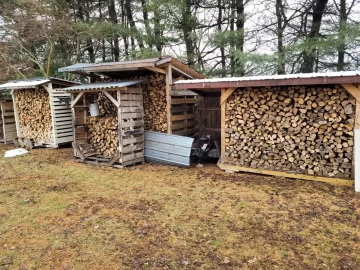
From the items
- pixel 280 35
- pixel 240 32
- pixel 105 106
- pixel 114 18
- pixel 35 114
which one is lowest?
pixel 35 114

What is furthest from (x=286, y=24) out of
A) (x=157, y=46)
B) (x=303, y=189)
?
(x=303, y=189)

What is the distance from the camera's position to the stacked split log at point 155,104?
6750 millimetres

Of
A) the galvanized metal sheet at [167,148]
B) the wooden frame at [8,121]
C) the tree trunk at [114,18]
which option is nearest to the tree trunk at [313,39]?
the galvanized metal sheet at [167,148]

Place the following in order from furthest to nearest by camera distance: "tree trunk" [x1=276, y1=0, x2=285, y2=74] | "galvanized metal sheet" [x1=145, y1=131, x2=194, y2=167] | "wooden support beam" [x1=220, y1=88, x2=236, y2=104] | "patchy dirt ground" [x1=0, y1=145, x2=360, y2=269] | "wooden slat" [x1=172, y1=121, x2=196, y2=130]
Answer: "tree trunk" [x1=276, y1=0, x2=285, y2=74] < "wooden slat" [x1=172, y1=121, x2=196, y2=130] < "galvanized metal sheet" [x1=145, y1=131, x2=194, y2=167] < "wooden support beam" [x1=220, y1=88, x2=236, y2=104] < "patchy dirt ground" [x1=0, y1=145, x2=360, y2=269]

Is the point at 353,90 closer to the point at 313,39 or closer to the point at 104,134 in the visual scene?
the point at 313,39

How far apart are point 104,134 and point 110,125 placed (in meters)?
0.42

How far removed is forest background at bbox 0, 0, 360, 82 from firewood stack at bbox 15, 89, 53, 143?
8.22 ft

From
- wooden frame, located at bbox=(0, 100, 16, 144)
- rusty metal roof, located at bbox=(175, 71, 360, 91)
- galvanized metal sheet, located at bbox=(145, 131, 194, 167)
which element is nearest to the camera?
rusty metal roof, located at bbox=(175, 71, 360, 91)

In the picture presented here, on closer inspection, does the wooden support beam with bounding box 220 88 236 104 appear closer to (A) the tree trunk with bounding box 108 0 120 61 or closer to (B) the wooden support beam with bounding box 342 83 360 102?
(B) the wooden support beam with bounding box 342 83 360 102

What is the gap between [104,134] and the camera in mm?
6793

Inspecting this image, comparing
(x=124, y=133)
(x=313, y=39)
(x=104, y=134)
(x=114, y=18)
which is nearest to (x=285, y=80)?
(x=124, y=133)

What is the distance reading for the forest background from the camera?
7.93m

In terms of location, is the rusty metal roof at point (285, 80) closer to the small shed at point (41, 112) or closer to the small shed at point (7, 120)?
the small shed at point (41, 112)

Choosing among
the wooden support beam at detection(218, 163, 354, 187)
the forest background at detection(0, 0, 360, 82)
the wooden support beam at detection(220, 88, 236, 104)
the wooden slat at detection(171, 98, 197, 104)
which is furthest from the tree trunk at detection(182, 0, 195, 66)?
the wooden support beam at detection(218, 163, 354, 187)
